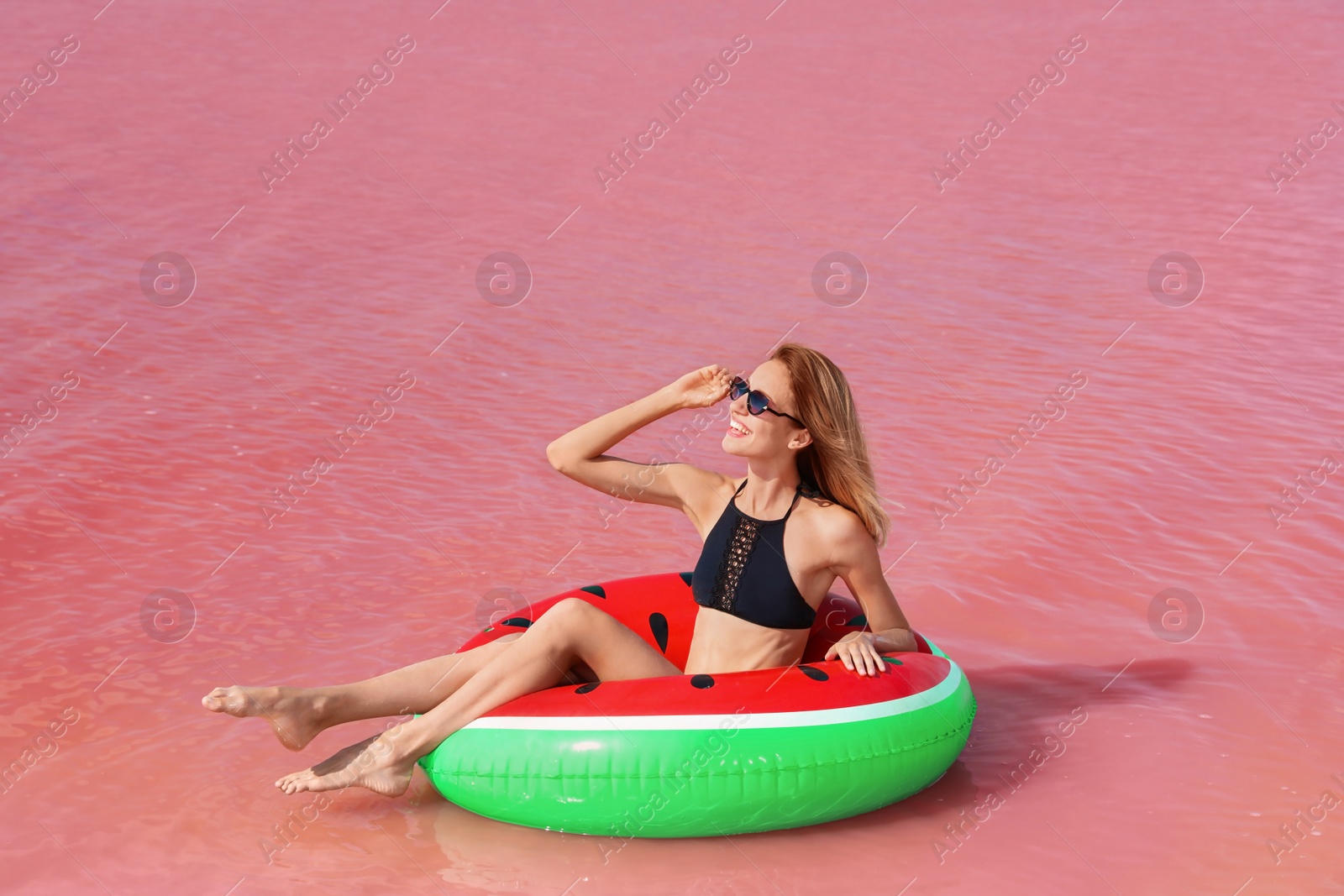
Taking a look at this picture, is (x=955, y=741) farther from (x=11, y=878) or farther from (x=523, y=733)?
(x=11, y=878)

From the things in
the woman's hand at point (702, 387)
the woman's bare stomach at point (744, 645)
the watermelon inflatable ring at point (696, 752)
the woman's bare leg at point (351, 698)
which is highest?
the woman's hand at point (702, 387)

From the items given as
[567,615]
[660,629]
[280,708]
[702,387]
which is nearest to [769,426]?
[702,387]

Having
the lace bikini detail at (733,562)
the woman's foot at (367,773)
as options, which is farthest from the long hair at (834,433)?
the woman's foot at (367,773)

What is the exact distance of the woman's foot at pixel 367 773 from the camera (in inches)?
138

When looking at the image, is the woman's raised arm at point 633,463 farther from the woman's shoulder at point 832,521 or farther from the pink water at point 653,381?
the pink water at point 653,381

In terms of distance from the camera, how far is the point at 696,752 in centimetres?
332

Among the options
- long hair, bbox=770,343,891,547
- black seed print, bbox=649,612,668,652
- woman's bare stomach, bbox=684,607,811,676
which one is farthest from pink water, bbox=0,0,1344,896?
long hair, bbox=770,343,891,547

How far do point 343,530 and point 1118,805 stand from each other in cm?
337

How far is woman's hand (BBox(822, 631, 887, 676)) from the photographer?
3.52 m

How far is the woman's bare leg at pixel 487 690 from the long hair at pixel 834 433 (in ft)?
2.38

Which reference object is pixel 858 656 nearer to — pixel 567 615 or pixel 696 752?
pixel 696 752

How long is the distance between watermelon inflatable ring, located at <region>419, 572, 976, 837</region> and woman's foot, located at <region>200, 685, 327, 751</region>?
314mm

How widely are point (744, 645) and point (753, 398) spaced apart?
26.4 inches

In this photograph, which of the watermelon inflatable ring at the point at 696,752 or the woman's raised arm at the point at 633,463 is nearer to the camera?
the watermelon inflatable ring at the point at 696,752
